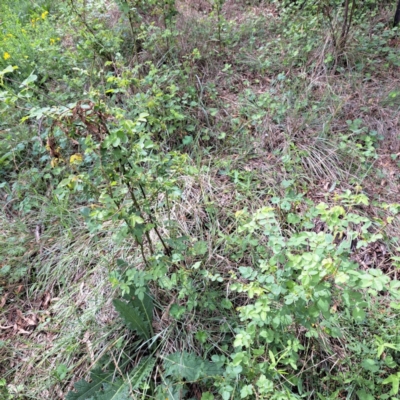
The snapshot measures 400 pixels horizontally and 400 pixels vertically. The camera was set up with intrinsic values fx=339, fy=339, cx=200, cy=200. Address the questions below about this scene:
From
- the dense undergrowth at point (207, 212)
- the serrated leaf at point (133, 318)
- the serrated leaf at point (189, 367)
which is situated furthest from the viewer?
the serrated leaf at point (133, 318)

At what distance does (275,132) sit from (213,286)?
56.2 inches

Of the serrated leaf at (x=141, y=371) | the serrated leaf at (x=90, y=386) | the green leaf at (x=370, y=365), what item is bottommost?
the green leaf at (x=370, y=365)

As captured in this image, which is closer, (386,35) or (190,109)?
(190,109)

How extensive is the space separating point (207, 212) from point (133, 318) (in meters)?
0.83

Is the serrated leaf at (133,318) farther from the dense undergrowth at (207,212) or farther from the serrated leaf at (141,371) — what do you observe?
the serrated leaf at (141,371)

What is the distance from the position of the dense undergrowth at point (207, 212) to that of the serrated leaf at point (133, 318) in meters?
0.01

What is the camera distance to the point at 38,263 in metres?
2.36

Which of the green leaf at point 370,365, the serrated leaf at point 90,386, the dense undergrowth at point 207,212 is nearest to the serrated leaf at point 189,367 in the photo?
the dense undergrowth at point 207,212

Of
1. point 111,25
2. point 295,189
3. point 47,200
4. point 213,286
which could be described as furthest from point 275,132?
point 111,25

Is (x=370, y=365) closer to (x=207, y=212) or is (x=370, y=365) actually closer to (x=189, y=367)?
(x=189, y=367)

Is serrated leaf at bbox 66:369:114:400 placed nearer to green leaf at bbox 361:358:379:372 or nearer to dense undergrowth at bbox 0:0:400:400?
dense undergrowth at bbox 0:0:400:400

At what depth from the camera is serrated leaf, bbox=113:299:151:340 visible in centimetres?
182

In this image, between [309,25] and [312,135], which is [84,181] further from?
[309,25]

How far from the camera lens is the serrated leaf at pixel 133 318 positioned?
1.82 metres
